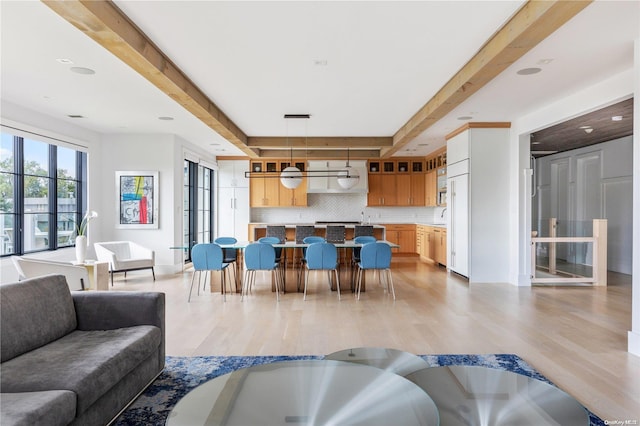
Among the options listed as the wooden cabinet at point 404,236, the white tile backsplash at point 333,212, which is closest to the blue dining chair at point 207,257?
the white tile backsplash at point 333,212

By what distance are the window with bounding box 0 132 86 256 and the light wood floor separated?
1.42 metres

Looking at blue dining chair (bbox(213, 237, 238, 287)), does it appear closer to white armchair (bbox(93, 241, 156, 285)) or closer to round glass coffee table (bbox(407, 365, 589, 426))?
white armchair (bbox(93, 241, 156, 285))

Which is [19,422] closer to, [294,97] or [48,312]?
[48,312]

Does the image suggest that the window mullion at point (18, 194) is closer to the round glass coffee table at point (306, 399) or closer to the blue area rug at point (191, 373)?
the blue area rug at point (191, 373)

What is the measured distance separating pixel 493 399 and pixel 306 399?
921mm

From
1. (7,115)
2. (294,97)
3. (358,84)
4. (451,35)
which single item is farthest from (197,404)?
(7,115)

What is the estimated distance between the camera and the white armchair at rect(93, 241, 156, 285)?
6.53 m

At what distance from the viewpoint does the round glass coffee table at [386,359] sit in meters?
2.40

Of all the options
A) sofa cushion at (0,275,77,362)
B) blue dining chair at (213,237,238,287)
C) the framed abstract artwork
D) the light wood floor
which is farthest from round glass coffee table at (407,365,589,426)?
the framed abstract artwork

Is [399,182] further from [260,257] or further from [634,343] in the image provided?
[634,343]

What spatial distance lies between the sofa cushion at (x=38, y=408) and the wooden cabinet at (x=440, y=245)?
7431 mm

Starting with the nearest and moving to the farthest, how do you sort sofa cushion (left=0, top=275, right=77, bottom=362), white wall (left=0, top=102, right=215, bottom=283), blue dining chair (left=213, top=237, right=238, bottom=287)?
sofa cushion (left=0, top=275, right=77, bottom=362) < blue dining chair (left=213, top=237, right=238, bottom=287) < white wall (left=0, top=102, right=215, bottom=283)

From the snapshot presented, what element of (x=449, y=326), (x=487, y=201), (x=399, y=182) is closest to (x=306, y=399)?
(x=449, y=326)

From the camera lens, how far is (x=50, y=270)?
4.72 meters
